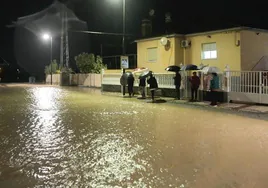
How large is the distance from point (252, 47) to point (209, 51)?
2972 mm

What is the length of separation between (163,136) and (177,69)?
36.4 ft

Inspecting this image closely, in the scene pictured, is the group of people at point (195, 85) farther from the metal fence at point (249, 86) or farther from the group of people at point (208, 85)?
the metal fence at point (249, 86)

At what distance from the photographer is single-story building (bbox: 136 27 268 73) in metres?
21.0

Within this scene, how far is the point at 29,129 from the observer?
10320mm

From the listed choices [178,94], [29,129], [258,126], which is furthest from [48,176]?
[178,94]

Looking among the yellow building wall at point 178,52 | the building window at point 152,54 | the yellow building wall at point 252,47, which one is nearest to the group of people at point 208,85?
the yellow building wall at point 252,47

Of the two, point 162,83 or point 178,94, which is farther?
point 162,83

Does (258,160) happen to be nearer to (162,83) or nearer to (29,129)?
(29,129)

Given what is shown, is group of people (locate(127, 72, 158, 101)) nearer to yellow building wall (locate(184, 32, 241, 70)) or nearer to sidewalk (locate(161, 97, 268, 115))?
sidewalk (locate(161, 97, 268, 115))

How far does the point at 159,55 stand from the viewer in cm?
2622

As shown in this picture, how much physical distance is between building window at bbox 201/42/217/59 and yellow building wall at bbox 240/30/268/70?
2.21 metres

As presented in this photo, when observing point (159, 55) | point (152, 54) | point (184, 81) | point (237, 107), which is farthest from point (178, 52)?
point (237, 107)

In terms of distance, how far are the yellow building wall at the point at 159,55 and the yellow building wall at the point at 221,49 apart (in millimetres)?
1257

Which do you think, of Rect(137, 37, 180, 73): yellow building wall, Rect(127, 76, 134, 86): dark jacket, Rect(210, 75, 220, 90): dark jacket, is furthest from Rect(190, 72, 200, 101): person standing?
Rect(137, 37, 180, 73): yellow building wall
